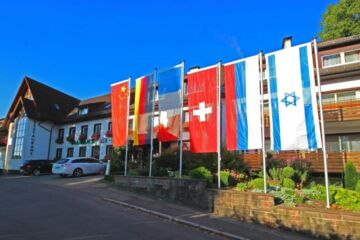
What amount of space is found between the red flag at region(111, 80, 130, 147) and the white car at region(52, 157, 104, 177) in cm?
785

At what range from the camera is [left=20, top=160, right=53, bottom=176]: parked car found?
30766 millimetres

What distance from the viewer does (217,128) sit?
13164 millimetres

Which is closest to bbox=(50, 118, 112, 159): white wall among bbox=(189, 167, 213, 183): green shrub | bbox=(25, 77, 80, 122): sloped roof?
bbox=(25, 77, 80, 122): sloped roof

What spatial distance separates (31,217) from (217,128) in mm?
7286

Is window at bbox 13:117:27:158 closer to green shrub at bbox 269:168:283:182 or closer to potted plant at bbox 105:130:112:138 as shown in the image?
potted plant at bbox 105:130:112:138

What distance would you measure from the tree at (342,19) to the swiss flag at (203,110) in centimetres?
2079

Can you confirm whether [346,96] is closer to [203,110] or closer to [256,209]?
[203,110]

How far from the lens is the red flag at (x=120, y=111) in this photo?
18.2 metres

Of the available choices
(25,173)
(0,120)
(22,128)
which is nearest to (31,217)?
(25,173)

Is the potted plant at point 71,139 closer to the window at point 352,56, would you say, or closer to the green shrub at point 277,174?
the green shrub at point 277,174

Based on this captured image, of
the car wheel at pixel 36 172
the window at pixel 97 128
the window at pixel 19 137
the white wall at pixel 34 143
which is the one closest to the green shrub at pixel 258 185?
the car wheel at pixel 36 172

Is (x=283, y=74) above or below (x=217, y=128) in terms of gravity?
above

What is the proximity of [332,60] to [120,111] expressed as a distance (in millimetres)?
14477

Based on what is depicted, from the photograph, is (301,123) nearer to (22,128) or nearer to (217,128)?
(217,128)
